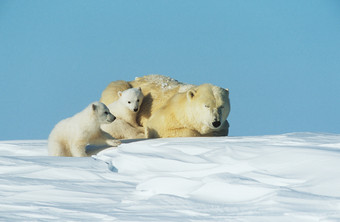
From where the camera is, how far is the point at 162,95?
393 inches

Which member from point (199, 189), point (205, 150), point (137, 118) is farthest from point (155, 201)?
point (137, 118)

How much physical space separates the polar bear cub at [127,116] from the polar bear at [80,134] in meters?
1.33

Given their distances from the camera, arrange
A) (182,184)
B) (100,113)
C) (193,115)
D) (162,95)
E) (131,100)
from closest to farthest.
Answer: (182,184) → (100,113) → (193,115) → (131,100) → (162,95)

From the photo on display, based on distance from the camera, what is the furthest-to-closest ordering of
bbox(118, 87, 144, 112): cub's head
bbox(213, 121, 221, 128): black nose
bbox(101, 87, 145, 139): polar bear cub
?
bbox(118, 87, 144, 112): cub's head → bbox(101, 87, 145, 139): polar bear cub → bbox(213, 121, 221, 128): black nose

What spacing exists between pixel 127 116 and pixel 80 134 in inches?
83.5

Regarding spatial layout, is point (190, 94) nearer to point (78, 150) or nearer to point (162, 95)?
point (162, 95)

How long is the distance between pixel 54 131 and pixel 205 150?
2615mm

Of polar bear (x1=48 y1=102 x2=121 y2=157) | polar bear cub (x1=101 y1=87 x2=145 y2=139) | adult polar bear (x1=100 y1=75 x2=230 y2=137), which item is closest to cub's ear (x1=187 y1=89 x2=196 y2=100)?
adult polar bear (x1=100 y1=75 x2=230 y2=137)

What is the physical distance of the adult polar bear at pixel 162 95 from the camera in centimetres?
857

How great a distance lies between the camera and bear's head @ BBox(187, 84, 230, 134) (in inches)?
331

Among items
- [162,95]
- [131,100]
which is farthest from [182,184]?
[162,95]

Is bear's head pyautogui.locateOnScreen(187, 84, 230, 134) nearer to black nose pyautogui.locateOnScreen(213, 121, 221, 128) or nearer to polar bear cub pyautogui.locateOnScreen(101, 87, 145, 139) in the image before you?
black nose pyautogui.locateOnScreen(213, 121, 221, 128)

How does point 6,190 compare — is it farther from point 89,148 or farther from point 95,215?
point 89,148

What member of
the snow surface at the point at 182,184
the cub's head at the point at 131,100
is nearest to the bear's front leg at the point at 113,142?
the snow surface at the point at 182,184
